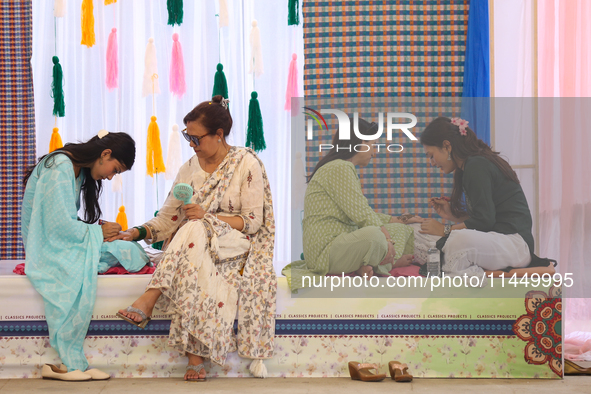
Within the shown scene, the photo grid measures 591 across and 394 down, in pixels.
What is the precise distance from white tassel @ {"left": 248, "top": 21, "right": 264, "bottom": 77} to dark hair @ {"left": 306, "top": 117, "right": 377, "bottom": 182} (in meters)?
0.93

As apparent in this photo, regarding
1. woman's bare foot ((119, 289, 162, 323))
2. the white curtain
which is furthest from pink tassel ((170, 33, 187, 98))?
woman's bare foot ((119, 289, 162, 323))

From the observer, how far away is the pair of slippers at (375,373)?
2.21 m

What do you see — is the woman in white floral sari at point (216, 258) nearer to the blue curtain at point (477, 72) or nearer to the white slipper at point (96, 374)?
the white slipper at point (96, 374)

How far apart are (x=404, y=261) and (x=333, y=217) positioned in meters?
0.37

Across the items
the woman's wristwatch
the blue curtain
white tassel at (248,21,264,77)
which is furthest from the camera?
white tassel at (248,21,264,77)

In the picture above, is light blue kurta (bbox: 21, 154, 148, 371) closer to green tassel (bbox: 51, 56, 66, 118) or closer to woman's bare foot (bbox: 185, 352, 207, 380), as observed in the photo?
woman's bare foot (bbox: 185, 352, 207, 380)

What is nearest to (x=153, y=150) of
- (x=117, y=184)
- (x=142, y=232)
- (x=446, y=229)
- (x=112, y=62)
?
(x=117, y=184)

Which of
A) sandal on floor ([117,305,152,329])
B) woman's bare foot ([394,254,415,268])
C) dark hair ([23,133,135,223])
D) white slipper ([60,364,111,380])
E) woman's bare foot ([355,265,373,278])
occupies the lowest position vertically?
white slipper ([60,364,111,380])

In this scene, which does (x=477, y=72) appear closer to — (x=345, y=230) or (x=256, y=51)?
(x=256, y=51)

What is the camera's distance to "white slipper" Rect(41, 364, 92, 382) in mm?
2201

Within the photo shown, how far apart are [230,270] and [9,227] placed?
183 cm

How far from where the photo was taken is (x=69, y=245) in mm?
2344

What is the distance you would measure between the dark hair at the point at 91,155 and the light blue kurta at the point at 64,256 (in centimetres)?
5

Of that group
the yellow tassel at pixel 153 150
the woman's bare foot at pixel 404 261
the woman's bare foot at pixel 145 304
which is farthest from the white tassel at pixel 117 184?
the woman's bare foot at pixel 404 261
